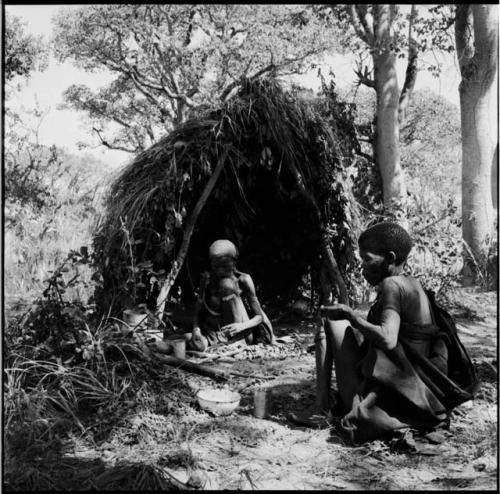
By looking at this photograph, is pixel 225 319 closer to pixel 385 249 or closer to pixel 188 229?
pixel 188 229

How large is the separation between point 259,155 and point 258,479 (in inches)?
170

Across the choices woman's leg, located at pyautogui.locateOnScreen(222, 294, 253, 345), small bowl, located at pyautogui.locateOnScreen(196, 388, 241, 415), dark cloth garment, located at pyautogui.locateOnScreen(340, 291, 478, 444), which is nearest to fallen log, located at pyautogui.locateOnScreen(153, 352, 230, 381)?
small bowl, located at pyautogui.locateOnScreen(196, 388, 241, 415)

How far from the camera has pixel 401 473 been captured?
351cm

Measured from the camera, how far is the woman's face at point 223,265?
6.43m

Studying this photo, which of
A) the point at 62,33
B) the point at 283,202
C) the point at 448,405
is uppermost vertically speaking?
the point at 62,33

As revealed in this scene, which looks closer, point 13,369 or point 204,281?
point 13,369

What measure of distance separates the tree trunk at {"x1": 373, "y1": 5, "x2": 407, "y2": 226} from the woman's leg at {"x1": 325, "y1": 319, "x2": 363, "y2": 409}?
7.53 metres

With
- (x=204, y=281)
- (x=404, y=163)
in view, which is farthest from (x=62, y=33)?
(x=204, y=281)

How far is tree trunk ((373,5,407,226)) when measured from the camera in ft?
37.3

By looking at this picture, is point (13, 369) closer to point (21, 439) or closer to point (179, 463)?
point (21, 439)

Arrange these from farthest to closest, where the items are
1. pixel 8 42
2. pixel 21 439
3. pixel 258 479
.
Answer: pixel 8 42, pixel 21 439, pixel 258 479

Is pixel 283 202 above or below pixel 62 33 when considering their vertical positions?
below

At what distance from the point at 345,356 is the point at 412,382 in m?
0.49

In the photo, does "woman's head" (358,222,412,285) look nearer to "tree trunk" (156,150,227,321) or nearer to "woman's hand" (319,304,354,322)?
"woman's hand" (319,304,354,322)
